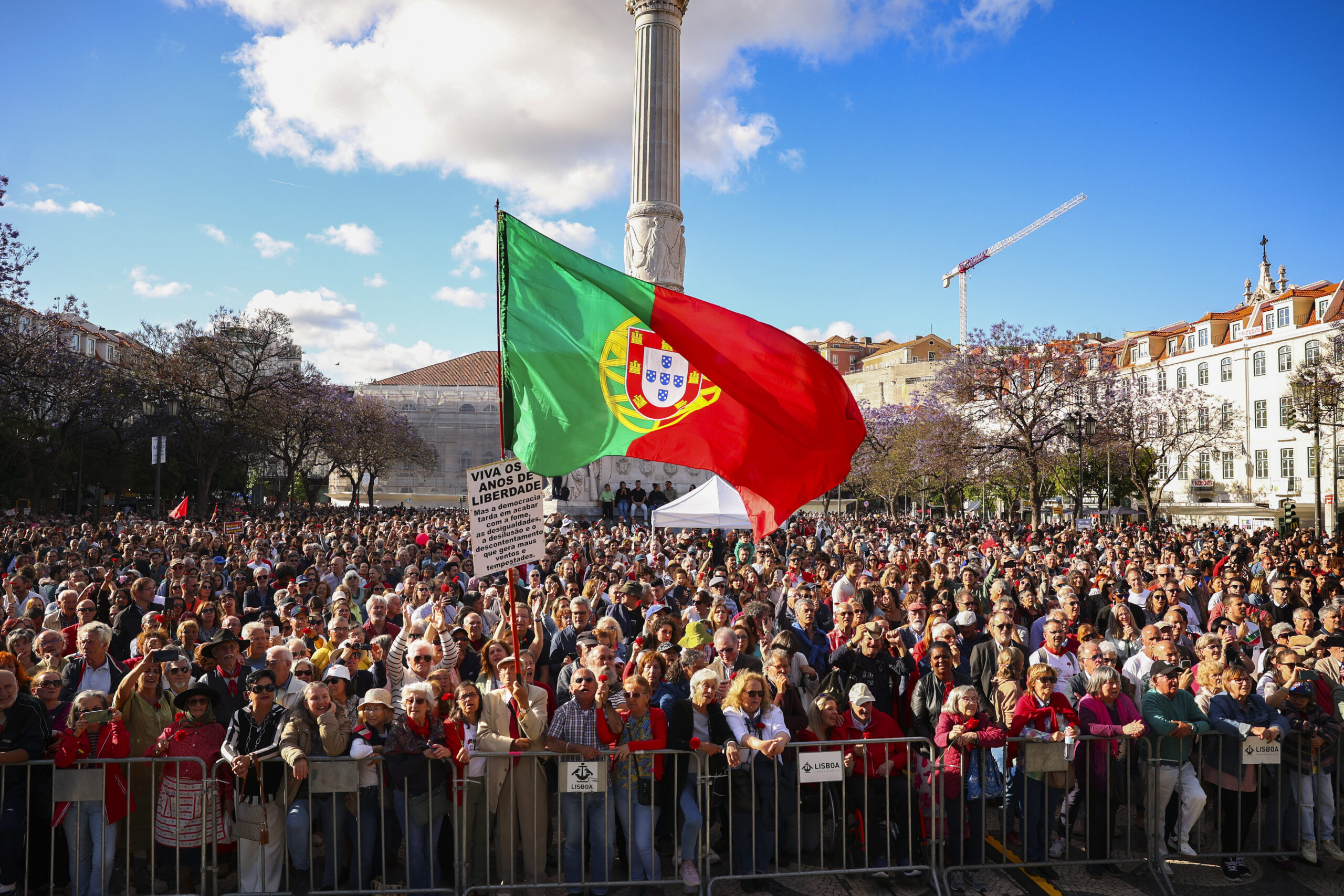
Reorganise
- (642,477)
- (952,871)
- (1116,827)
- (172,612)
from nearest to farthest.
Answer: (952,871), (1116,827), (172,612), (642,477)

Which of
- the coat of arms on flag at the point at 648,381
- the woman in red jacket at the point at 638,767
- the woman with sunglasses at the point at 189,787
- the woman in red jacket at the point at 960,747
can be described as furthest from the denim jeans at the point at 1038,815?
the woman with sunglasses at the point at 189,787

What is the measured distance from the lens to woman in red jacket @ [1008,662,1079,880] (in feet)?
21.0

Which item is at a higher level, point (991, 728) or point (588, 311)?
point (588, 311)

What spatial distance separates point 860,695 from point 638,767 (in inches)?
60.4

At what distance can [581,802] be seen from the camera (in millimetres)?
6082

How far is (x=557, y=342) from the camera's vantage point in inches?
257

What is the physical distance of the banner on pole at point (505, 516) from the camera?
19.9ft

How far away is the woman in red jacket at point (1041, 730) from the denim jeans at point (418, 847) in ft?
12.5

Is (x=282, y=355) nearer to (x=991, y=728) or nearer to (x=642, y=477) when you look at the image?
(x=642, y=477)

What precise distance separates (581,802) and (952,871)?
101 inches

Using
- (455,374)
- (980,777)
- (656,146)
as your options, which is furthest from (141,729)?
(455,374)

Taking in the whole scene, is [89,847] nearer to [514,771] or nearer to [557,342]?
[514,771]

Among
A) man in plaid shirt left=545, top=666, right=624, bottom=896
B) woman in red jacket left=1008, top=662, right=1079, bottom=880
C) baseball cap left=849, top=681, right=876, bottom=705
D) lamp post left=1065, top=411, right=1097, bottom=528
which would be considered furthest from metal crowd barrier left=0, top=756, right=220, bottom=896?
lamp post left=1065, top=411, right=1097, bottom=528

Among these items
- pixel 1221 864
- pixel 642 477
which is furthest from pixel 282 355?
pixel 1221 864
